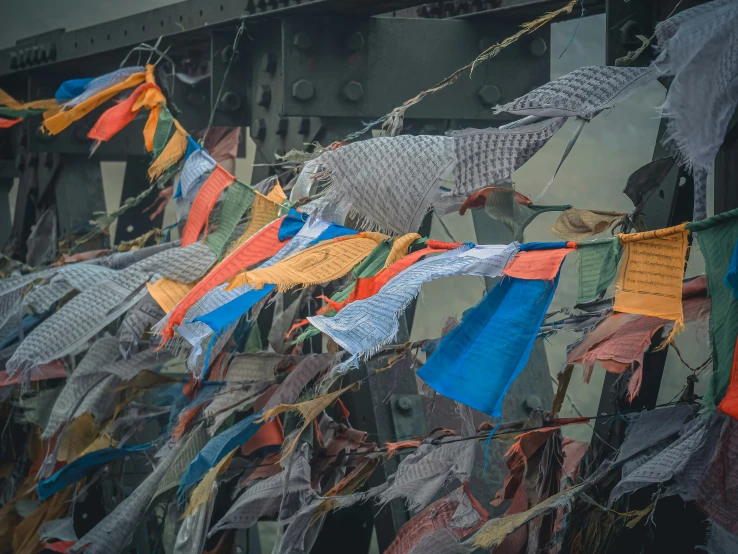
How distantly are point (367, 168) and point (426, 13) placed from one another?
77.3 inches

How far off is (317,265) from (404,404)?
1.16 meters

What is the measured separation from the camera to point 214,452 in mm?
2719

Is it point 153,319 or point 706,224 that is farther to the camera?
point 153,319

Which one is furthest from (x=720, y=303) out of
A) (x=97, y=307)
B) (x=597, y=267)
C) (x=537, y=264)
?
(x=97, y=307)

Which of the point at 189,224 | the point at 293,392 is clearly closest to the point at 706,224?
the point at 293,392

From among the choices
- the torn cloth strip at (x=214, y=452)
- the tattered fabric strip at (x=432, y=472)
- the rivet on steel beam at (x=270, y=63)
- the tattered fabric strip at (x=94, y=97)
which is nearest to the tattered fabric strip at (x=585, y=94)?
the tattered fabric strip at (x=432, y=472)

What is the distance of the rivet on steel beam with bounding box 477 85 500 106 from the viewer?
3770 mm

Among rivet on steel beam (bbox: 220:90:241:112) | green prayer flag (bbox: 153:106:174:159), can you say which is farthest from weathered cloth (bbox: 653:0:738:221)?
rivet on steel beam (bbox: 220:90:241:112)

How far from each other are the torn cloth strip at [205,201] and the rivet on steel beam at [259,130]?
0.70 m

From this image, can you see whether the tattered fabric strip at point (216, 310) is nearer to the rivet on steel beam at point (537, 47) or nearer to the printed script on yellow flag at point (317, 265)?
the printed script on yellow flag at point (317, 265)

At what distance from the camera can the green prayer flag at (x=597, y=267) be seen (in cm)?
191

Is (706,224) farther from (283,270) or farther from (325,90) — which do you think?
(325,90)

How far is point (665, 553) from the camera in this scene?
2.24 meters

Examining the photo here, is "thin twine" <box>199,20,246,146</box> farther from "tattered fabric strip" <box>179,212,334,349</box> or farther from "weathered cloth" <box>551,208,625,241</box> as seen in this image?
"weathered cloth" <box>551,208,625,241</box>
